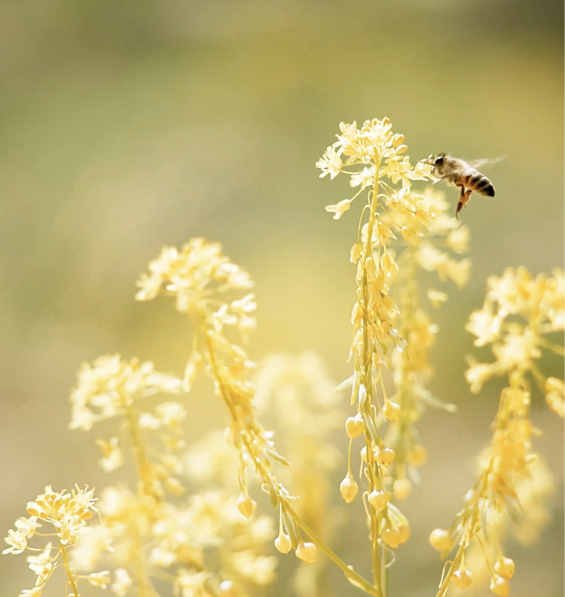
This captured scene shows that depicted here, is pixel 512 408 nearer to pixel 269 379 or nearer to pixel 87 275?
pixel 269 379

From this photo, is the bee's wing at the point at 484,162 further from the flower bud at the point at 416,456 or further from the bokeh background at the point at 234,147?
the bokeh background at the point at 234,147

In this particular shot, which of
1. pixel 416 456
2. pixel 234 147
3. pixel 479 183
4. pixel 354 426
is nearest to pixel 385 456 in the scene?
pixel 354 426

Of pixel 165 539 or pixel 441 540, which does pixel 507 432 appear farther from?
pixel 165 539

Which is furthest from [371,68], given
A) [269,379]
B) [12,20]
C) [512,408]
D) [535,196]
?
[512,408]

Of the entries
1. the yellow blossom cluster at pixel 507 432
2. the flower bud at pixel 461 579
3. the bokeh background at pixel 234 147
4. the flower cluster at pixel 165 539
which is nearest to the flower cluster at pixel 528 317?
the yellow blossom cluster at pixel 507 432

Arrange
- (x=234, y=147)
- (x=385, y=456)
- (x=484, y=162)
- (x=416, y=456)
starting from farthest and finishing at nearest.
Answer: (x=234, y=147) → (x=484, y=162) → (x=416, y=456) → (x=385, y=456)

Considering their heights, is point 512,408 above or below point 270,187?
below
